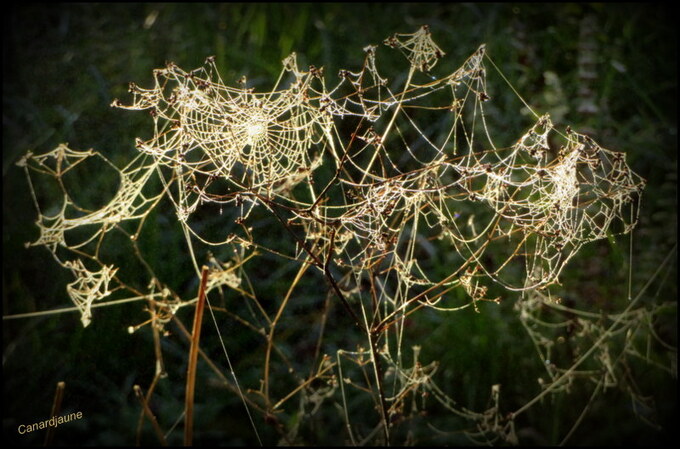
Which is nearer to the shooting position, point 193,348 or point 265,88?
point 193,348

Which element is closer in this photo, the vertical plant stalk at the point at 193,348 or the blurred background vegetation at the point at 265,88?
the vertical plant stalk at the point at 193,348

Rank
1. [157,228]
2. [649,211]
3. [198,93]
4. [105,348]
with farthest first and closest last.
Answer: [649,211], [157,228], [105,348], [198,93]

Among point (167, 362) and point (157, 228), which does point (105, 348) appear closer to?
point (167, 362)

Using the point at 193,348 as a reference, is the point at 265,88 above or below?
above

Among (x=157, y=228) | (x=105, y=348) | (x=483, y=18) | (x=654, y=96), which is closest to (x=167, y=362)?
(x=105, y=348)

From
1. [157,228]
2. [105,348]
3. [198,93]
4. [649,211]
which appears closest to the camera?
[198,93]

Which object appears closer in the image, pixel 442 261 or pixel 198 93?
pixel 198 93

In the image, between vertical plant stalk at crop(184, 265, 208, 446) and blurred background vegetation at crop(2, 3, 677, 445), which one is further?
blurred background vegetation at crop(2, 3, 677, 445)

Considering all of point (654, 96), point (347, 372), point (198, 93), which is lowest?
point (347, 372)
